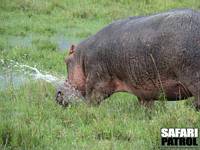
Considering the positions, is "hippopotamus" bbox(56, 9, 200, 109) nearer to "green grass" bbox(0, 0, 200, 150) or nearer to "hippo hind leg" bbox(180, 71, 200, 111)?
"hippo hind leg" bbox(180, 71, 200, 111)

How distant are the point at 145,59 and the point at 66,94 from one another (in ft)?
5.06

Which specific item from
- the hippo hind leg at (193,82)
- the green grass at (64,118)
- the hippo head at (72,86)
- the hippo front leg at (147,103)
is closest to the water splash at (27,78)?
the hippo head at (72,86)

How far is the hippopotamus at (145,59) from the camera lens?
18.3 feet

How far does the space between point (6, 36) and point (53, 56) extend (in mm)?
2375

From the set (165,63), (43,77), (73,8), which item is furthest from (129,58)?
(73,8)

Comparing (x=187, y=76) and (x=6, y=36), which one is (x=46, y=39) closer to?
(x=6, y=36)

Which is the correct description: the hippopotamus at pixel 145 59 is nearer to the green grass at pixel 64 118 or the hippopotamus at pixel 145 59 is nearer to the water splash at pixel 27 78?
the water splash at pixel 27 78

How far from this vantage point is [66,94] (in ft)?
23.5

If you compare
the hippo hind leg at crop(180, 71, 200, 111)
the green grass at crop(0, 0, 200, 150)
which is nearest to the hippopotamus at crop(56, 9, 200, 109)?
the hippo hind leg at crop(180, 71, 200, 111)

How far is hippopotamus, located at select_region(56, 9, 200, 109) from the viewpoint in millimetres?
5582

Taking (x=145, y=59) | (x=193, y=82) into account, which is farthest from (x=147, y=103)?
(x=193, y=82)

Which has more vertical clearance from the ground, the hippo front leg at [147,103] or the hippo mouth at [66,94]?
the hippo mouth at [66,94]

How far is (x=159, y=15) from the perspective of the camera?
6070 millimetres

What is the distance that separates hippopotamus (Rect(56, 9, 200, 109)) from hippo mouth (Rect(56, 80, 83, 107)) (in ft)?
0.06
